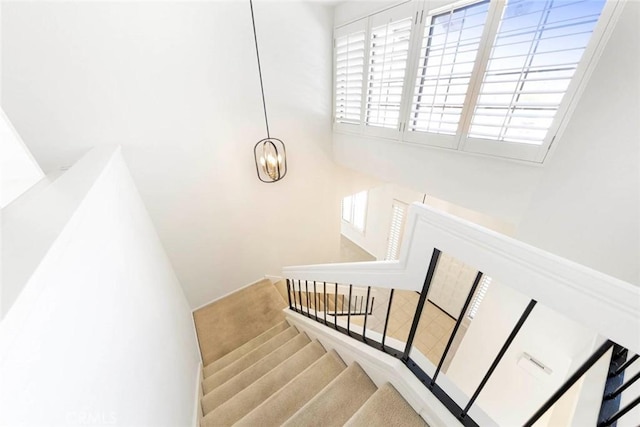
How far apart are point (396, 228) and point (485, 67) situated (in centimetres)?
325

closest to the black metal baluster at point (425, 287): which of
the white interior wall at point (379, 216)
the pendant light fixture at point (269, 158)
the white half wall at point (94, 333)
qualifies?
the white half wall at point (94, 333)

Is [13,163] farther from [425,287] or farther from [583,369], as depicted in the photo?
[583,369]

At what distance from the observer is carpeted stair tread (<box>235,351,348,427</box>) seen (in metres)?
1.42

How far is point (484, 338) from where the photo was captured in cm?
194

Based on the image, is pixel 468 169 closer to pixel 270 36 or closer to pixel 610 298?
pixel 610 298

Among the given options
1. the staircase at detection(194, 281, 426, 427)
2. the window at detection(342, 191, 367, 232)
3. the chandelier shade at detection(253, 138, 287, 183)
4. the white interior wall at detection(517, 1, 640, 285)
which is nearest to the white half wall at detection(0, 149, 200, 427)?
the staircase at detection(194, 281, 426, 427)

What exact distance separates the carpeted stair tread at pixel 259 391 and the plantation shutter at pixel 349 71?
246 cm

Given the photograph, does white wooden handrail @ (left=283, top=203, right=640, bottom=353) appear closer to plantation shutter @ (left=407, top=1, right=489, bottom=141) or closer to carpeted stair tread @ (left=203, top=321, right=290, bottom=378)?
plantation shutter @ (left=407, top=1, right=489, bottom=141)

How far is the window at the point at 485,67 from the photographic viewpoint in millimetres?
1309

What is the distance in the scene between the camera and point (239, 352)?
8.38ft

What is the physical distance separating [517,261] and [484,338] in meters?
1.81

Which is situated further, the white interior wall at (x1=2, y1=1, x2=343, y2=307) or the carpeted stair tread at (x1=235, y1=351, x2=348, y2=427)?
the white interior wall at (x1=2, y1=1, x2=343, y2=307)

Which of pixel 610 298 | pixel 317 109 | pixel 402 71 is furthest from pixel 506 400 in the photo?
pixel 317 109

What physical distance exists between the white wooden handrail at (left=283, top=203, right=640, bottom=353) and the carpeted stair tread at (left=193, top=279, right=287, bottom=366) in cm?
265
